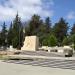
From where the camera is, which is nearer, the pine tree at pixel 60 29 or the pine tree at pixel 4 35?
the pine tree at pixel 4 35

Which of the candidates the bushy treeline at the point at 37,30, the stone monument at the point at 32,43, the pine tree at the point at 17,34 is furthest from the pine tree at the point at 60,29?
the stone monument at the point at 32,43

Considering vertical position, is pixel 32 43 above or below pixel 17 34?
below

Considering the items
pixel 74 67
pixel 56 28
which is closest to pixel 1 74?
pixel 74 67

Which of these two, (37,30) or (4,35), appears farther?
(37,30)

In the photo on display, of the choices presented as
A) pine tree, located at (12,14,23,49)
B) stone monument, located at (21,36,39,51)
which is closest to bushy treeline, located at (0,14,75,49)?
pine tree, located at (12,14,23,49)

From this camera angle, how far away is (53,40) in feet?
238

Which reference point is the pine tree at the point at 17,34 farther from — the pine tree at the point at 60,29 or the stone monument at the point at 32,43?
the stone monument at the point at 32,43

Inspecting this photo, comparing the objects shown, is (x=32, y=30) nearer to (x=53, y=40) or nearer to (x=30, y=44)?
(x=53, y=40)

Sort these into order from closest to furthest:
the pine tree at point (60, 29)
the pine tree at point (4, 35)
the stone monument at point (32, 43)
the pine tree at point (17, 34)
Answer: the stone monument at point (32, 43) → the pine tree at point (17, 34) → the pine tree at point (4, 35) → the pine tree at point (60, 29)

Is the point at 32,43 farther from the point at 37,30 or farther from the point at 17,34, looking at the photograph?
the point at 37,30

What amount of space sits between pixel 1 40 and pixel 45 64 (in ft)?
226

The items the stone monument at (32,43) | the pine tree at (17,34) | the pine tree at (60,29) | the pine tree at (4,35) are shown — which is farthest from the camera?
the pine tree at (60,29)

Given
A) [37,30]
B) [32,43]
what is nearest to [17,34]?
[37,30]

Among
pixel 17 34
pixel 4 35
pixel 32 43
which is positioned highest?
pixel 4 35
